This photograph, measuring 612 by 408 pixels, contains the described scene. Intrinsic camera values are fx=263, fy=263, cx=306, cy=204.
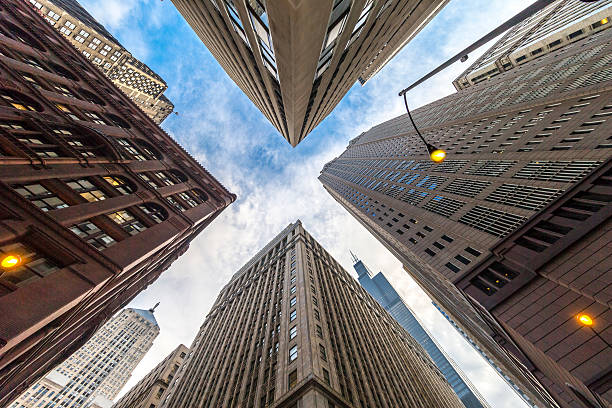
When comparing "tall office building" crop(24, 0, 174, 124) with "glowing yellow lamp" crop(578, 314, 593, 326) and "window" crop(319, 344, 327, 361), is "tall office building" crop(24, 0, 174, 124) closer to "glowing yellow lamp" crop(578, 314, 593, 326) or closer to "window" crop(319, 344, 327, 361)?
"window" crop(319, 344, 327, 361)

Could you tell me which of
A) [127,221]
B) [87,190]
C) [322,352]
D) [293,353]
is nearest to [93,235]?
[127,221]

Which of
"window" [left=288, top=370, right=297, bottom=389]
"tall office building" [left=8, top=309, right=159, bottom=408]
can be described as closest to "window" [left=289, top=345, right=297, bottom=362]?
"window" [left=288, top=370, right=297, bottom=389]

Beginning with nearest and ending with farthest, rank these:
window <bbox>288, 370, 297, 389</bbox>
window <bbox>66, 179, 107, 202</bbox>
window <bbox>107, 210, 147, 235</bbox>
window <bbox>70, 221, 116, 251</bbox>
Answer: window <bbox>70, 221, 116, 251</bbox>, window <bbox>66, 179, 107, 202</bbox>, window <bbox>107, 210, 147, 235</bbox>, window <bbox>288, 370, 297, 389</bbox>

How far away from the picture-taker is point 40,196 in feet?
62.4

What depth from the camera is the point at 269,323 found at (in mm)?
40000

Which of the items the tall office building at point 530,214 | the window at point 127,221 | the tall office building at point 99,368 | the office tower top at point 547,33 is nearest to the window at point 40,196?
the window at point 127,221

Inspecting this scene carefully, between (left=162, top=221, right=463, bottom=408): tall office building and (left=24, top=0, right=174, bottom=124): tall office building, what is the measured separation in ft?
242

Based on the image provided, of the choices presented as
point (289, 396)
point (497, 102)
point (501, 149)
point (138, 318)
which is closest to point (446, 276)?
point (289, 396)

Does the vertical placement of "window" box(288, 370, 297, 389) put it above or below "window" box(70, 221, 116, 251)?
below

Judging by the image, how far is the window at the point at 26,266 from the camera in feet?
47.3

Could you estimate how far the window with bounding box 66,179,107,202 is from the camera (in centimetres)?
2244

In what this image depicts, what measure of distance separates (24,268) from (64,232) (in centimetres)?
290

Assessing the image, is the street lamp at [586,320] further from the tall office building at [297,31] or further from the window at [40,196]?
the window at [40,196]

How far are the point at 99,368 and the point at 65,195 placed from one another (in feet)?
421
